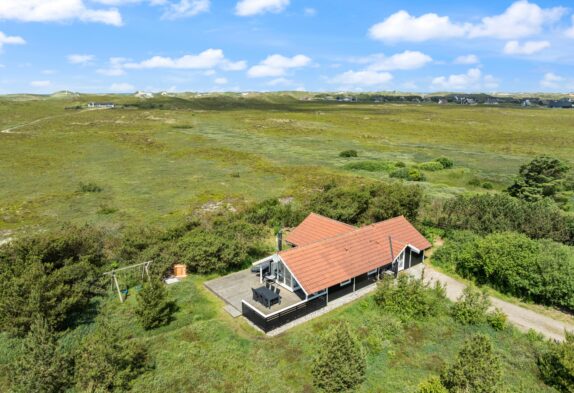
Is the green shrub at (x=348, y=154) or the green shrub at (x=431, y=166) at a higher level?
the green shrub at (x=348, y=154)

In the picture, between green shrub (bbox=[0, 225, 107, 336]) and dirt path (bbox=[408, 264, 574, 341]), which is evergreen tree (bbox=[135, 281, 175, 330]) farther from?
dirt path (bbox=[408, 264, 574, 341])

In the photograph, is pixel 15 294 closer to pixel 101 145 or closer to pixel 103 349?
pixel 103 349

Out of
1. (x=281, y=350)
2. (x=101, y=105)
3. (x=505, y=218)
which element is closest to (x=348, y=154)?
(x=505, y=218)

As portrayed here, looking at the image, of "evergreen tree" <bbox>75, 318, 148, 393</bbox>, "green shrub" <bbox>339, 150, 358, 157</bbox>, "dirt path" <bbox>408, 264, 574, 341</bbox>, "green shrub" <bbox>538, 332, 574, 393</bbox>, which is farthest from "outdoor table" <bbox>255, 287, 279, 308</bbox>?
"green shrub" <bbox>339, 150, 358, 157</bbox>

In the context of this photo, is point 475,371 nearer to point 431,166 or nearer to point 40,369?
point 40,369

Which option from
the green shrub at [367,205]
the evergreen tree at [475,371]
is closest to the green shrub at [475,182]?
the green shrub at [367,205]

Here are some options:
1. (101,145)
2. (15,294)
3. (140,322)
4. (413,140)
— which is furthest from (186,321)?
(413,140)

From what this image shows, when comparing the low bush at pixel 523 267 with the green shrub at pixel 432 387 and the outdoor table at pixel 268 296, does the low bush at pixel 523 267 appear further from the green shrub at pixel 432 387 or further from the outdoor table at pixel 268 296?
the outdoor table at pixel 268 296
